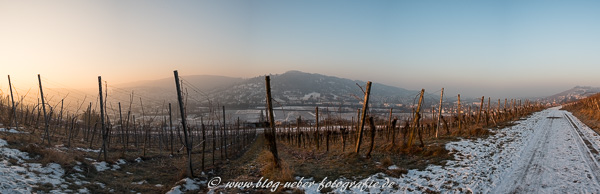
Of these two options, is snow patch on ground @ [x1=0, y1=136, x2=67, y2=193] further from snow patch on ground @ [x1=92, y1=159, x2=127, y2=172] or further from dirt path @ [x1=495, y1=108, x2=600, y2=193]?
dirt path @ [x1=495, y1=108, x2=600, y2=193]

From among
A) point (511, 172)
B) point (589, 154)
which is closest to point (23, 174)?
point (511, 172)

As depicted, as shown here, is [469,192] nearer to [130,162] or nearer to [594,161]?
[594,161]

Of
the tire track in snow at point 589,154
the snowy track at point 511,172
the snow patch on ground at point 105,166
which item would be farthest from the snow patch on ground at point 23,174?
the tire track in snow at point 589,154

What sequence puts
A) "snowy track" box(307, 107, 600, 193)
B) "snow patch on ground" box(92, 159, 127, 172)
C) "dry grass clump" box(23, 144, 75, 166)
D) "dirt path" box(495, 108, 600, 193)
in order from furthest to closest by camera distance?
"snow patch on ground" box(92, 159, 127, 172) < "dry grass clump" box(23, 144, 75, 166) < "snowy track" box(307, 107, 600, 193) < "dirt path" box(495, 108, 600, 193)

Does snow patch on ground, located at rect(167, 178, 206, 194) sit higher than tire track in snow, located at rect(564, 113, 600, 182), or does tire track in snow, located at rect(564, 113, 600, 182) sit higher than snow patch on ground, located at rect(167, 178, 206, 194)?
tire track in snow, located at rect(564, 113, 600, 182)

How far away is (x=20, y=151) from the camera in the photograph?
1092 cm

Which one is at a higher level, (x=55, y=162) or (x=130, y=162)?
(x=55, y=162)

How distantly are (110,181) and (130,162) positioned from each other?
16.5ft

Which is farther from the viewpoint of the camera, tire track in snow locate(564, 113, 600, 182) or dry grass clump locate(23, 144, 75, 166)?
dry grass clump locate(23, 144, 75, 166)

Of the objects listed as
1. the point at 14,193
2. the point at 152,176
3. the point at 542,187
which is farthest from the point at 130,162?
the point at 542,187

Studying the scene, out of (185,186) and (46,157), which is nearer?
(185,186)
